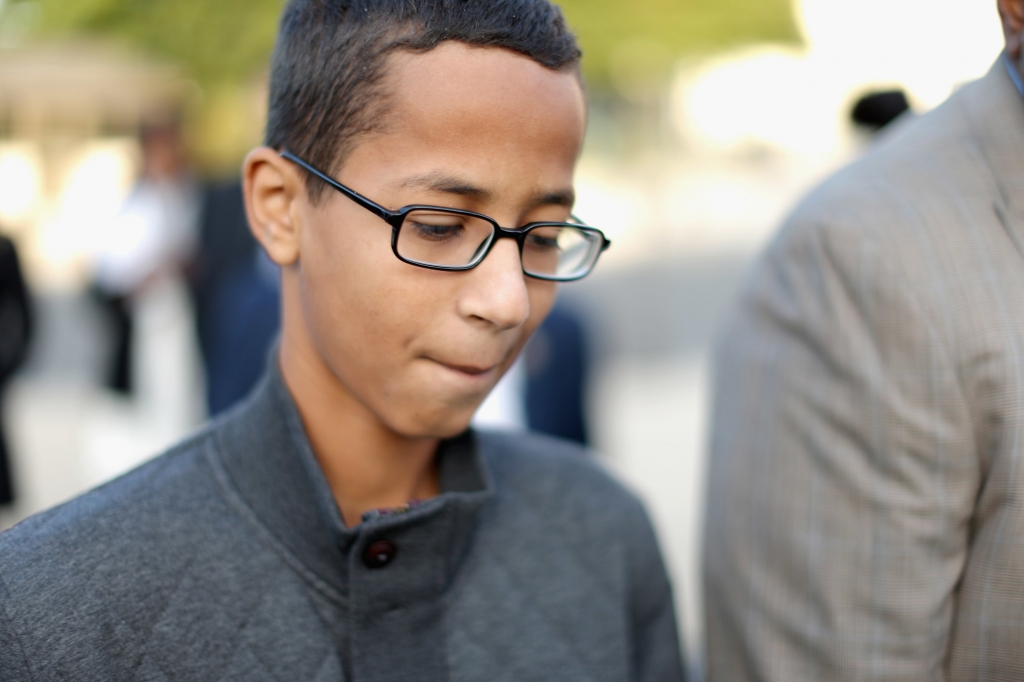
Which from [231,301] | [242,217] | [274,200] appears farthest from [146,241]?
[274,200]

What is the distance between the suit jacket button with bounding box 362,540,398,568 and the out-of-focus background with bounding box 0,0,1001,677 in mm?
1599

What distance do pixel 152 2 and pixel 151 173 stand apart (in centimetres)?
1420

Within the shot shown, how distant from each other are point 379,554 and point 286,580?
0.14 m

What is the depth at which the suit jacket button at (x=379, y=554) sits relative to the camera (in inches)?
54.1

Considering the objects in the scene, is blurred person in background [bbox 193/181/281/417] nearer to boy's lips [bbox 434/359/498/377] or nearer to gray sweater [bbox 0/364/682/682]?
gray sweater [bbox 0/364/682/682]

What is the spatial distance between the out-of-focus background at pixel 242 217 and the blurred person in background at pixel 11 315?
3 centimetres

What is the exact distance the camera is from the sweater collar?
1.38m

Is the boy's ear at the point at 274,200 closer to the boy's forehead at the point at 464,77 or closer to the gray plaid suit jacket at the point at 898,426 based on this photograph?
the boy's forehead at the point at 464,77

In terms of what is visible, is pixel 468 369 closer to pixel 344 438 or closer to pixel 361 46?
pixel 344 438

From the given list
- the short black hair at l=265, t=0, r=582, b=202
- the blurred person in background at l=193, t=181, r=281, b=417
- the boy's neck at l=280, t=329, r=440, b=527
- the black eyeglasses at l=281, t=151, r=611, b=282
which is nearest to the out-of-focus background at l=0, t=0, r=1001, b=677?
the blurred person in background at l=193, t=181, r=281, b=417

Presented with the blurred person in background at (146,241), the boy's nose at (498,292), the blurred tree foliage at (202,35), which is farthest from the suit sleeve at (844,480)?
the blurred tree foliage at (202,35)

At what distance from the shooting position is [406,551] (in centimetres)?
141

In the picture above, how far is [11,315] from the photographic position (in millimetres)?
4438

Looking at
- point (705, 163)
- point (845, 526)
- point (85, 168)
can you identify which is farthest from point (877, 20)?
point (845, 526)
